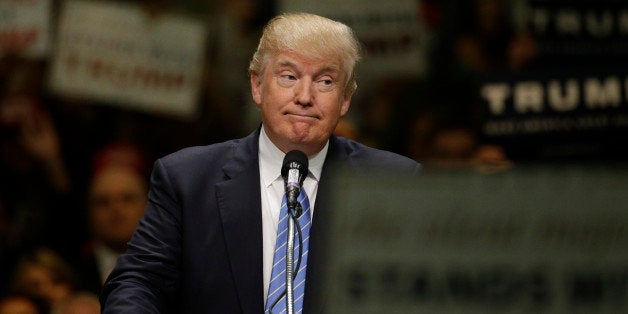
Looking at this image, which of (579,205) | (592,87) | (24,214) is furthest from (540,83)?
(579,205)

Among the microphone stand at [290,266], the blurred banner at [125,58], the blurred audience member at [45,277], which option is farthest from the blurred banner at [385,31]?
the microphone stand at [290,266]

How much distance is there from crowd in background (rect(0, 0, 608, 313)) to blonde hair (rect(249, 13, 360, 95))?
1688mm

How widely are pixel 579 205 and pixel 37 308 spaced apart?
127 inches

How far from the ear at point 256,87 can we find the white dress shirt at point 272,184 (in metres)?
0.08

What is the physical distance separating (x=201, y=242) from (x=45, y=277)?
2.12 metres

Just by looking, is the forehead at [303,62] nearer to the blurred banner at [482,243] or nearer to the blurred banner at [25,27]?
the blurred banner at [482,243]

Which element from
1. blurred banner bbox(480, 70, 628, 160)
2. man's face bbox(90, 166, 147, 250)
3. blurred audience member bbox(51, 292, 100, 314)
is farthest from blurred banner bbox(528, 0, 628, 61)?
blurred audience member bbox(51, 292, 100, 314)

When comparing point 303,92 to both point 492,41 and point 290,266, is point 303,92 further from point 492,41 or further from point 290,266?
point 492,41

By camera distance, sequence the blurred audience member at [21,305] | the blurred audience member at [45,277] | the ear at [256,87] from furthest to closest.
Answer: the blurred audience member at [45,277], the blurred audience member at [21,305], the ear at [256,87]

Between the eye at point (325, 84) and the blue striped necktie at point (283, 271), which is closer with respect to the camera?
the blue striped necktie at point (283, 271)

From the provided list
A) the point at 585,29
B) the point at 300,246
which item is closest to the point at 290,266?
the point at 300,246

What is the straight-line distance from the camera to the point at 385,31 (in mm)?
5203

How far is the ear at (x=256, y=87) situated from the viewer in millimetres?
2500

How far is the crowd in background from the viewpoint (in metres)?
4.37
